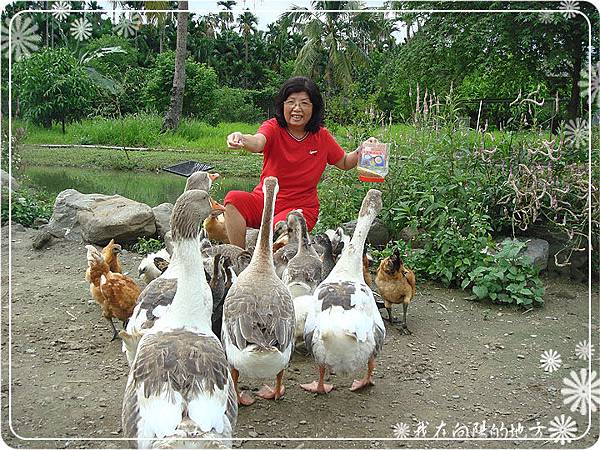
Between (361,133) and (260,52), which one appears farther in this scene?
(361,133)

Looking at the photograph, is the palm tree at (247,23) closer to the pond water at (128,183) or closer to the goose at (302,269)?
the goose at (302,269)

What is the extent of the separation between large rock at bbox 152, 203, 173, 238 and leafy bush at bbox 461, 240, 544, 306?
10.6 ft

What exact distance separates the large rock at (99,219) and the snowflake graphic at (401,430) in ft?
12.8

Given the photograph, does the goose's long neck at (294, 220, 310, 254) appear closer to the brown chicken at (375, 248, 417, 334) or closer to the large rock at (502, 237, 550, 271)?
the brown chicken at (375, 248, 417, 334)

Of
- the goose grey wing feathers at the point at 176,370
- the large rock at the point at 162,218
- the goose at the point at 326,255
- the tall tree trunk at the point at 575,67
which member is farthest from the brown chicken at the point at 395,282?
the large rock at the point at 162,218

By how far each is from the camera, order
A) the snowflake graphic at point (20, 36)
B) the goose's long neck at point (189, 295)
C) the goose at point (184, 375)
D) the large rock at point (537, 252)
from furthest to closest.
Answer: the large rock at point (537, 252)
the snowflake graphic at point (20, 36)
the goose's long neck at point (189, 295)
the goose at point (184, 375)

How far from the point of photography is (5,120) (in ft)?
10.7

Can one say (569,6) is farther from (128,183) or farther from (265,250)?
(128,183)

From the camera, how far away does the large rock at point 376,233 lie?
5.80 m

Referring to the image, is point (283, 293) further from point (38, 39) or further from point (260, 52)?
point (260, 52)

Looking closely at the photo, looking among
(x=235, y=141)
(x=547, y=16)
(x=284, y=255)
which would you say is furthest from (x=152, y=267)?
(x=547, y=16)

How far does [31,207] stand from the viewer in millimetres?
6762

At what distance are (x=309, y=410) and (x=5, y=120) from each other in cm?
234

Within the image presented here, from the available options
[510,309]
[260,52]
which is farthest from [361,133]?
[510,309]
